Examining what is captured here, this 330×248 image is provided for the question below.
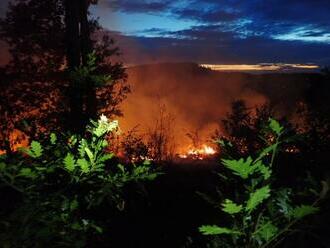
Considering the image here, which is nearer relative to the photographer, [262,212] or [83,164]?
[262,212]

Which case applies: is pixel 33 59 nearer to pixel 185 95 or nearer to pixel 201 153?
pixel 201 153

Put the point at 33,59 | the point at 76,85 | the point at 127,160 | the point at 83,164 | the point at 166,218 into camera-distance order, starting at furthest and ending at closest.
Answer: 1. the point at 127,160
2. the point at 33,59
3. the point at 166,218
4. the point at 76,85
5. the point at 83,164

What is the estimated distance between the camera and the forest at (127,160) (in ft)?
7.52

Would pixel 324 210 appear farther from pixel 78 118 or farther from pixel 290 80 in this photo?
pixel 290 80

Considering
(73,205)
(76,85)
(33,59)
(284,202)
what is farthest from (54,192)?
(33,59)

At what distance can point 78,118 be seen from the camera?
8.11 m

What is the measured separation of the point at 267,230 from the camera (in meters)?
2.23

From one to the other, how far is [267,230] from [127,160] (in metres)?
13.6

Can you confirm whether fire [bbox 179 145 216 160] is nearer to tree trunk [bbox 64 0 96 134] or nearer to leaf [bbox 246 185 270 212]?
tree trunk [bbox 64 0 96 134]

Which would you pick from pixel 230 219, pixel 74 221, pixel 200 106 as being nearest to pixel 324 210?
pixel 230 219

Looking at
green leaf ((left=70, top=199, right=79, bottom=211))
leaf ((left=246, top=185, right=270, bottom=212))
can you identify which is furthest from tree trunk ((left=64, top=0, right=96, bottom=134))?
leaf ((left=246, top=185, right=270, bottom=212))

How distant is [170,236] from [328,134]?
8030mm

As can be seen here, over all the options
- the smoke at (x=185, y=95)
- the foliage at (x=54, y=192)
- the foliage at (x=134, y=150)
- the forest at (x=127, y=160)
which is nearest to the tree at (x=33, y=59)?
the forest at (x=127, y=160)

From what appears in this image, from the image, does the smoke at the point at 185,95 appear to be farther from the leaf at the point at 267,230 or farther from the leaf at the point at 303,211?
the leaf at the point at 303,211
